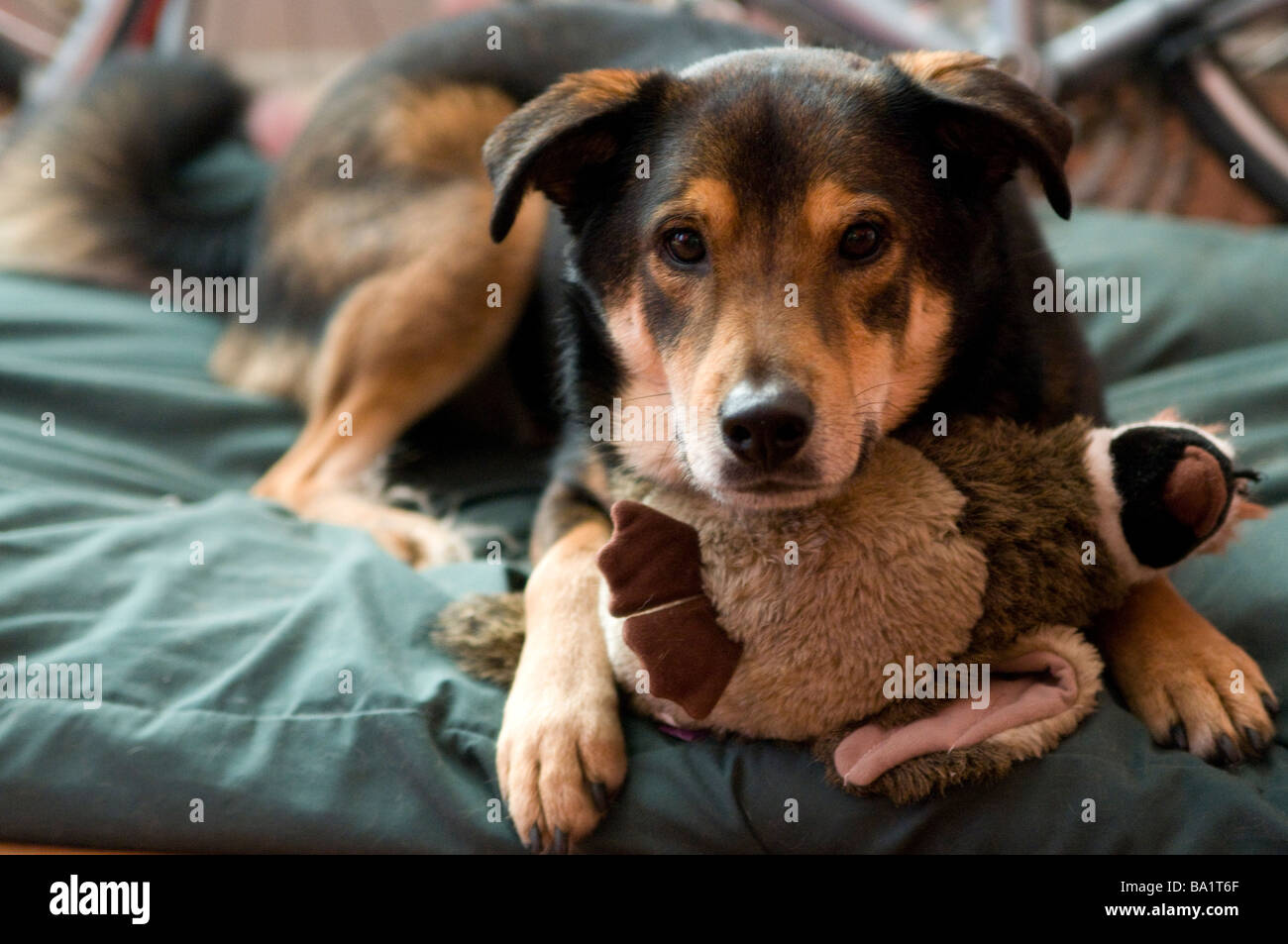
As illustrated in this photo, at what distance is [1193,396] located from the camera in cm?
202

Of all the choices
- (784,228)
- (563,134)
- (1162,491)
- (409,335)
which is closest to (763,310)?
(784,228)

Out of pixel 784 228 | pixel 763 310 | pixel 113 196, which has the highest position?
pixel 113 196

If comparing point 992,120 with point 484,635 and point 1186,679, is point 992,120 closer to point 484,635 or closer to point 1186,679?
point 1186,679

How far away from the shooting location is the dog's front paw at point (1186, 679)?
1187 millimetres

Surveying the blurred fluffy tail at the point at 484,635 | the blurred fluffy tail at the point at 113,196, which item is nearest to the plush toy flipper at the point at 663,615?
the blurred fluffy tail at the point at 484,635

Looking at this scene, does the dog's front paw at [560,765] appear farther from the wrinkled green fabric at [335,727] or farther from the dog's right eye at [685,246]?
the dog's right eye at [685,246]

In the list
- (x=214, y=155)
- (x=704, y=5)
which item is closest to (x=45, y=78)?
(x=214, y=155)

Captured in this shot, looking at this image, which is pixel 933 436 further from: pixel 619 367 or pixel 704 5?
pixel 704 5

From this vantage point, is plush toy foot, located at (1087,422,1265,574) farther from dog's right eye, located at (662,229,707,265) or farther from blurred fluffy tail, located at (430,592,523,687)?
blurred fluffy tail, located at (430,592,523,687)

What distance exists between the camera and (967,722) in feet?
3.70

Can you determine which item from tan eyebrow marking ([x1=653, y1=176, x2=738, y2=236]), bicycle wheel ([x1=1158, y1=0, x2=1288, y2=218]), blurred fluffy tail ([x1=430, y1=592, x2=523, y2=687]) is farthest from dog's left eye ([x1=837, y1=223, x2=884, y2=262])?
bicycle wheel ([x1=1158, y1=0, x2=1288, y2=218])

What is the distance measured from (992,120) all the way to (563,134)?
52 cm

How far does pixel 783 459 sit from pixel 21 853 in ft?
3.20

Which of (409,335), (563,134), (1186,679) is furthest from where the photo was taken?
(409,335)
